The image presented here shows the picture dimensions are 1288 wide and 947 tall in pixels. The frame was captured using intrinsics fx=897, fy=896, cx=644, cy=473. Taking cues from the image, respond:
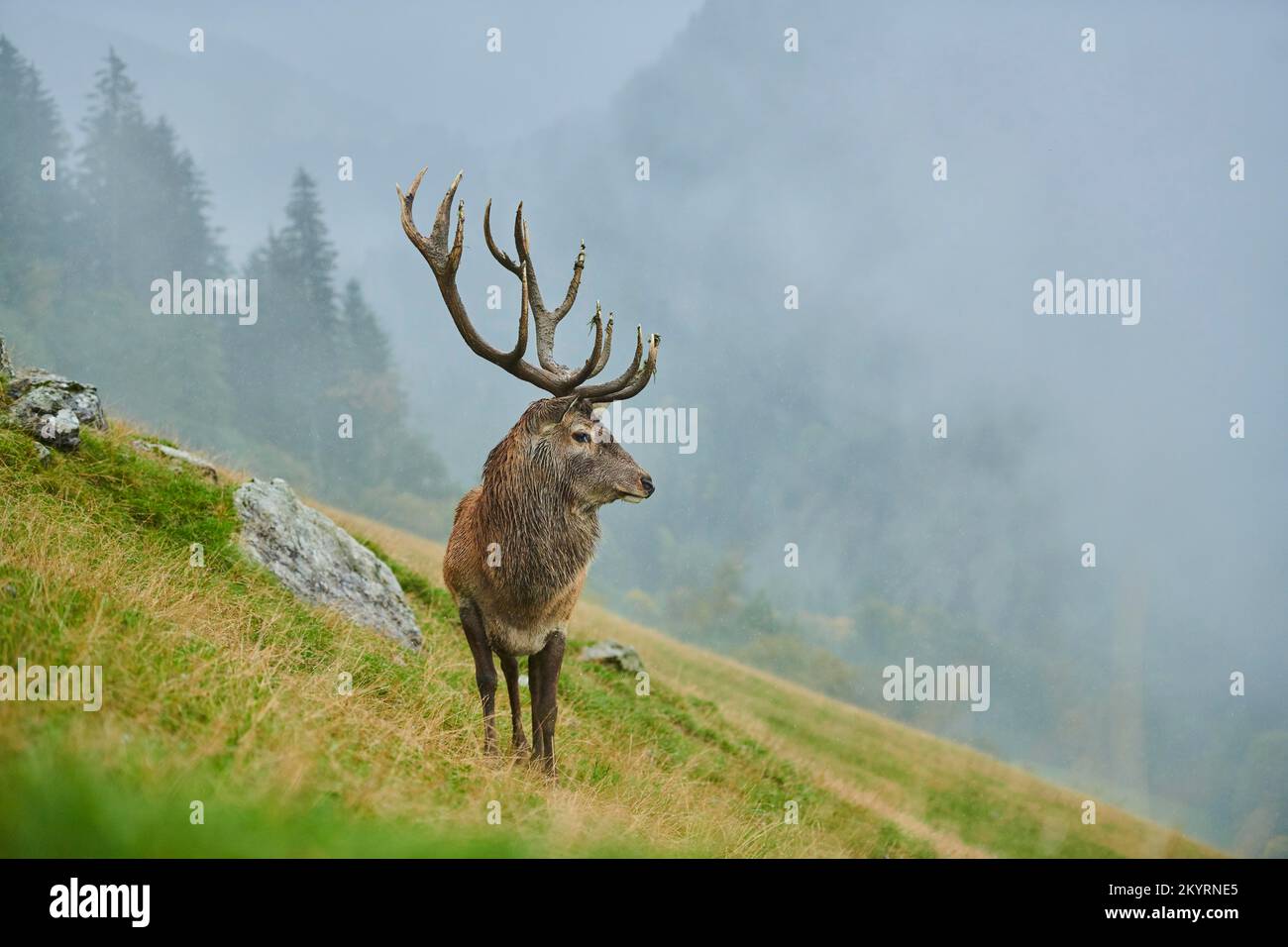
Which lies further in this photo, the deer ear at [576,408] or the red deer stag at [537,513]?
the deer ear at [576,408]

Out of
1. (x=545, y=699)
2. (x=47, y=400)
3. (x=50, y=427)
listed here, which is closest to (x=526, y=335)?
(x=545, y=699)

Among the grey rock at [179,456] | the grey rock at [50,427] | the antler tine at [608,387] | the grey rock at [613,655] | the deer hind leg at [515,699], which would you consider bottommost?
the grey rock at [613,655]

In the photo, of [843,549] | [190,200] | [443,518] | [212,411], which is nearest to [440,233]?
[212,411]

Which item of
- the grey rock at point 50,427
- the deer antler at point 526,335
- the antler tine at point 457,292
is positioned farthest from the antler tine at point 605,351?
the grey rock at point 50,427

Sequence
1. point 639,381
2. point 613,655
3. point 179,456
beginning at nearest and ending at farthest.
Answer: point 639,381 → point 179,456 → point 613,655

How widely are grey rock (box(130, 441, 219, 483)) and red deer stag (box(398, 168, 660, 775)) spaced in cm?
480

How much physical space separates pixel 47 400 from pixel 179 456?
1701 millimetres

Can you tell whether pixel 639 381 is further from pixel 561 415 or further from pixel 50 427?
pixel 50 427

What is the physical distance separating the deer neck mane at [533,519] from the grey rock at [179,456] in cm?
513

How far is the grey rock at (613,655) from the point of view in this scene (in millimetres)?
14109

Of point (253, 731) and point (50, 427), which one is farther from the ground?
point (50, 427)

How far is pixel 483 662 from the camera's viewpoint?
654 cm

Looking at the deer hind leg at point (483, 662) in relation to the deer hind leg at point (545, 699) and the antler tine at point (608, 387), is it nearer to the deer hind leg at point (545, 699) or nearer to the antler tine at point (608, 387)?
the deer hind leg at point (545, 699)

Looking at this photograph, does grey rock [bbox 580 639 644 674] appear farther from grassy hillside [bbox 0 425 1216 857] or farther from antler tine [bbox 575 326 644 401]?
antler tine [bbox 575 326 644 401]
